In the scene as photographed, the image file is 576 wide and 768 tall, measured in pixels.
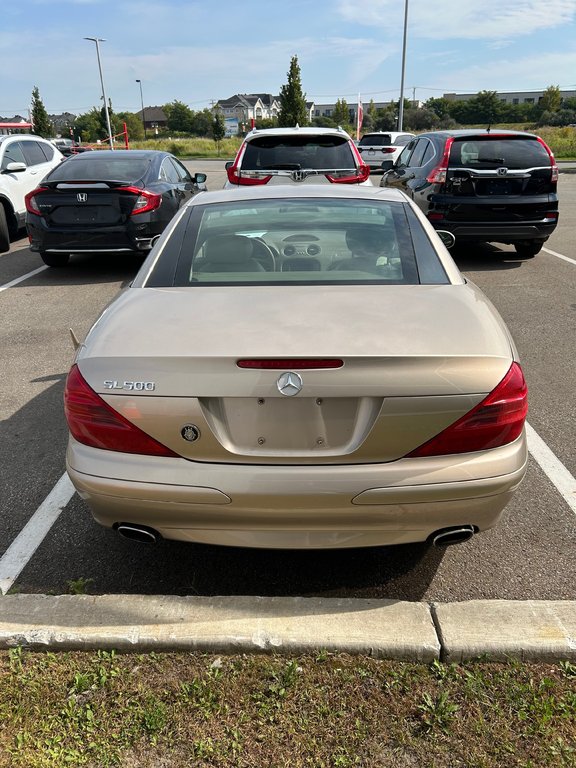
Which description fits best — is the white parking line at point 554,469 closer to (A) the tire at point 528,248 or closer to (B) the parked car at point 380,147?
(A) the tire at point 528,248

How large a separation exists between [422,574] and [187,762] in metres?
1.30

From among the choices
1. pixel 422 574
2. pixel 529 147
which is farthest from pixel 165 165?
→ pixel 422 574

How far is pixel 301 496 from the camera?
2.23 m

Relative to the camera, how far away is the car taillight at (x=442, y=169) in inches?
324

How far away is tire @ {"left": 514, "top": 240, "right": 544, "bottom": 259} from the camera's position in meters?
9.05

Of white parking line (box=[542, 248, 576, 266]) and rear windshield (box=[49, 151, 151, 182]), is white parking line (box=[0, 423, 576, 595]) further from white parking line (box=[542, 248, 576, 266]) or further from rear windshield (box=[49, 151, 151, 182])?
white parking line (box=[542, 248, 576, 266])

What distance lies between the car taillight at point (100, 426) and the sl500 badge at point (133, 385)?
7cm

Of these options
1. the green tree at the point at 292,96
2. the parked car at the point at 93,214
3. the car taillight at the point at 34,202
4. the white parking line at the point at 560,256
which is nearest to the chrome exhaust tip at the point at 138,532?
the parked car at the point at 93,214

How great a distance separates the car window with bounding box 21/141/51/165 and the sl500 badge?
9.99 m

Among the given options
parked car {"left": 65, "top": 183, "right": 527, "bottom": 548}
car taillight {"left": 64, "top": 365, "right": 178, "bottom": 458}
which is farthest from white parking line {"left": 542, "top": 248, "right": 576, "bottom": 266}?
car taillight {"left": 64, "top": 365, "right": 178, "bottom": 458}

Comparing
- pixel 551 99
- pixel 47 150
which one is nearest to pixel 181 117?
pixel 551 99

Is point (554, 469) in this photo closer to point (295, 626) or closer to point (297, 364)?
point (295, 626)

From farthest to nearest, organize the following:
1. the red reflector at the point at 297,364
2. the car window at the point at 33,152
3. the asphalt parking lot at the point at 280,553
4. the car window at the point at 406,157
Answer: the car window at the point at 33,152, the car window at the point at 406,157, the asphalt parking lot at the point at 280,553, the red reflector at the point at 297,364

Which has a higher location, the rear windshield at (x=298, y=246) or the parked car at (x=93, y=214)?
the rear windshield at (x=298, y=246)
